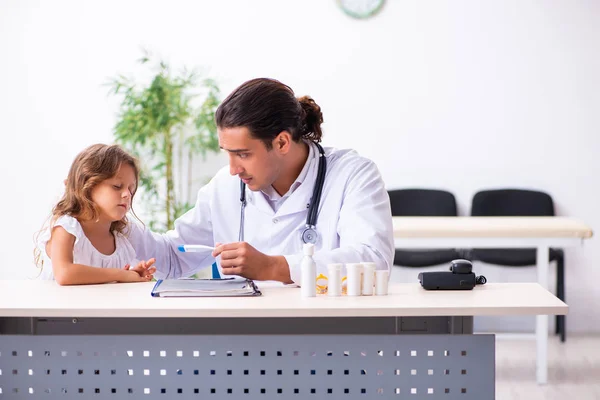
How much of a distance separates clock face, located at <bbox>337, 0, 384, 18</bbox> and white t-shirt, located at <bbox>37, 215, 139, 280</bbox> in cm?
293

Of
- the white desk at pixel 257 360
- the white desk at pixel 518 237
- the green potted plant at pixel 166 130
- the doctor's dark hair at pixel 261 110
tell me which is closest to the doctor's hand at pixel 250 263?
the white desk at pixel 257 360


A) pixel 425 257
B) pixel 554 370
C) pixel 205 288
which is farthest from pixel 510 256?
pixel 205 288

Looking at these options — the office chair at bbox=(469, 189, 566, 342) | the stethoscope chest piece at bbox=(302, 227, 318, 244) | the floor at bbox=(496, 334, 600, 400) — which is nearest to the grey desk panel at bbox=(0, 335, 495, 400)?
the stethoscope chest piece at bbox=(302, 227, 318, 244)

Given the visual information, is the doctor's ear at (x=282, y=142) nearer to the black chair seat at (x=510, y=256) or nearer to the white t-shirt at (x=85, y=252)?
the white t-shirt at (x=85, y=252)

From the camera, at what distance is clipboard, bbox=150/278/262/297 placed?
192 centimetres

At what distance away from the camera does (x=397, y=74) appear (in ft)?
16.4

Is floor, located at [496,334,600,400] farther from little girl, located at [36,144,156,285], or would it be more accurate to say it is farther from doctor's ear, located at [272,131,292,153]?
little girl, located at [36,144,156,285]

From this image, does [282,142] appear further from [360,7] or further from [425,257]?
[360,7]

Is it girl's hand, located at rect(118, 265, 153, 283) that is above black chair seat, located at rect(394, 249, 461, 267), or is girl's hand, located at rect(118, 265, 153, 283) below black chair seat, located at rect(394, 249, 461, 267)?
above

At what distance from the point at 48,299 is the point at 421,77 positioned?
11.6ft

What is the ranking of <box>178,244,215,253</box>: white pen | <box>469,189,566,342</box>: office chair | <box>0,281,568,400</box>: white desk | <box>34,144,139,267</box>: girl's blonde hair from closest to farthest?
1. <box>0,281,568,400</box>: white desk
2. <box>34,144,139,267</box>: girl's blonde hair
3. <box>178,244,215,253</box>: white pen
4. <box>469,189,566,342</box>: office chair

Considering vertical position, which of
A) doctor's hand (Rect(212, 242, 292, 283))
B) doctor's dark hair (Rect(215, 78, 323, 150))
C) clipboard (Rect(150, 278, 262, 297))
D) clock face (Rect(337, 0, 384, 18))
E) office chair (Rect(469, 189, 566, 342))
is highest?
clock face (Rect(337, 0, 384, 18))

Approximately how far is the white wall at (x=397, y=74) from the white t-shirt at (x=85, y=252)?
8.86 feet

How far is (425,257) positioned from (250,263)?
112 inches
